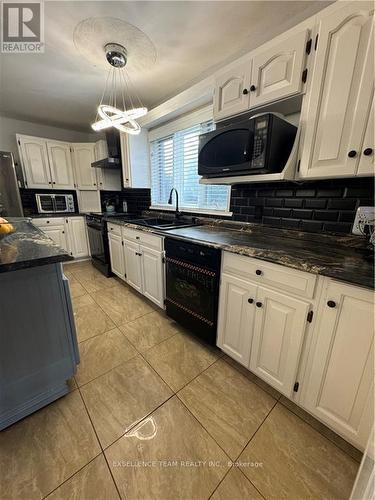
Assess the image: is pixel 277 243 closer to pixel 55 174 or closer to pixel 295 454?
pixel 295 454

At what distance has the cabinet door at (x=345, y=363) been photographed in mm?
882

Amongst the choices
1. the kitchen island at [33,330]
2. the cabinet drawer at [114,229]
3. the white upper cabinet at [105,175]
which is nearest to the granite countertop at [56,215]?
the white upper cabinet at [105,175]

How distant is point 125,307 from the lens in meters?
2.38

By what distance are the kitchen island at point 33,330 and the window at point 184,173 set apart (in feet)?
→ 5.45

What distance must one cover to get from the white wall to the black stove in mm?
1746

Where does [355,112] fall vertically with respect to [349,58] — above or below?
below

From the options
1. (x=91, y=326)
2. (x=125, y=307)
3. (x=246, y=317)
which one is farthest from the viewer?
(x=125, y=307)

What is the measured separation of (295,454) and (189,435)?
56 cm

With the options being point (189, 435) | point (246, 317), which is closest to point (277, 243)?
point (246, 317)

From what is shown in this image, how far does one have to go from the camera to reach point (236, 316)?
143 centimetres

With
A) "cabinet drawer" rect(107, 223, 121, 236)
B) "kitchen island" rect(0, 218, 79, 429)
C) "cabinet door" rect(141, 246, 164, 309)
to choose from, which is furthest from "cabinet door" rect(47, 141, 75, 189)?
"kitchen island" rect(0, 218, 79, 429)

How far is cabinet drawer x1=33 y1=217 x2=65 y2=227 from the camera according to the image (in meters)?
3.39

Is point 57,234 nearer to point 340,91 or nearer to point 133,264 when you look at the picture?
point 133,264

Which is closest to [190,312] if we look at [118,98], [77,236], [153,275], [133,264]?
[153,275]
